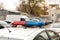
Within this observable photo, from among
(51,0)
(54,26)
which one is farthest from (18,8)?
(54,26)

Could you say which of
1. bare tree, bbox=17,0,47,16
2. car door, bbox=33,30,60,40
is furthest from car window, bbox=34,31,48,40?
bare tree, bbox=17,0,47,16

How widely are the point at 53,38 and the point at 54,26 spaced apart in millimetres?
8028

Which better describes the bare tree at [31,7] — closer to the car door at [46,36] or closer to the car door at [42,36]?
the car door at [46,36]

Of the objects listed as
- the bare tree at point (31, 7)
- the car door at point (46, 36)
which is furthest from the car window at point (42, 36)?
the bare tree at point (31, 7)

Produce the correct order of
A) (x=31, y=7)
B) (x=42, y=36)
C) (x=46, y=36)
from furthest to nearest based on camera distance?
(x=31, y=7) < (x=46, y=36) < (x=42, y=36)

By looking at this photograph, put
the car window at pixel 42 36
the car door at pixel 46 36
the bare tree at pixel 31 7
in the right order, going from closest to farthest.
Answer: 1. the car window at pixel 42 36
2. the car door at pixel 46 36
3. the bare tree at pixel 31 7

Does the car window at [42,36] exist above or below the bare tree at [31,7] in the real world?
above

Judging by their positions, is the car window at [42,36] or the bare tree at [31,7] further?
the bare tree at [31,7]

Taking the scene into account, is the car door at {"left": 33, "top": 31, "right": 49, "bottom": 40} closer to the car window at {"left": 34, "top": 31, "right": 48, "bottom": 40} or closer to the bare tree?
the car window at {"left": 34, "top": 31, "right": 48, "bottom": 40}

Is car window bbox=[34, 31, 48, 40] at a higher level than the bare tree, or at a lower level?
higher

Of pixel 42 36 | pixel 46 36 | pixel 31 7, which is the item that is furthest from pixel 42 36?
pixel 31 7

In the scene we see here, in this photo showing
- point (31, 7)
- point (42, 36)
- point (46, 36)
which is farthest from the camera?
point (31, 7)

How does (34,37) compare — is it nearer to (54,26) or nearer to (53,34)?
(53,34)

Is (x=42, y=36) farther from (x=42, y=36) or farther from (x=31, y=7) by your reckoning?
(x=31, y=7)
